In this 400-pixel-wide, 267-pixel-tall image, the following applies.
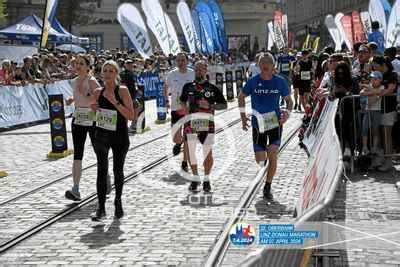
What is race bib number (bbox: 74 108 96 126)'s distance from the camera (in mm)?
9055

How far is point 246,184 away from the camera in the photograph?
1022 centimetres

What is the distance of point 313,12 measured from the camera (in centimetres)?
11488

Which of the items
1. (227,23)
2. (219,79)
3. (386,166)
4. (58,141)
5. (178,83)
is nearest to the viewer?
(386,166)

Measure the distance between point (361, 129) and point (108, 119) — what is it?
5.20 m

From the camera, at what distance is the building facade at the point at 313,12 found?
82.6 m

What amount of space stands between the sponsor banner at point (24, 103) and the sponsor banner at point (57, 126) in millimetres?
4701

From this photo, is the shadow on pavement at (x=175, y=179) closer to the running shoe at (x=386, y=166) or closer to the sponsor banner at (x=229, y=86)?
the running shoe at (x=386, y=166)

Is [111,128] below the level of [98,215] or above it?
above

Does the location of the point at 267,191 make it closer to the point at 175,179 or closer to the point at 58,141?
the point at 175,179

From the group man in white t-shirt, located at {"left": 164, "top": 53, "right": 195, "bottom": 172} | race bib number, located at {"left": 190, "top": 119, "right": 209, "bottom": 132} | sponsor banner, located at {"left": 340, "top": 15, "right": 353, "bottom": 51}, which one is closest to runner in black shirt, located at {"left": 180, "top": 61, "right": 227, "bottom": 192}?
race bib number, located at {"left": 190, "top": 119, "right": 209, "bottom": 132}

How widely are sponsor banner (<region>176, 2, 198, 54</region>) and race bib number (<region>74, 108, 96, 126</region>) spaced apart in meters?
23.1

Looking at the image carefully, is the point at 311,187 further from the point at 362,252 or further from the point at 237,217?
the point at 237,217

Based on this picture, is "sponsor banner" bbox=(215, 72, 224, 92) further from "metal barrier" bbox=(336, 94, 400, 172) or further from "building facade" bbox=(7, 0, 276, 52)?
"building facade" bbox=(7, 0, 276, 52)

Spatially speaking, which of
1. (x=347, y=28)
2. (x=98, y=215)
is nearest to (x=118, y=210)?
(x=98, y=215)
